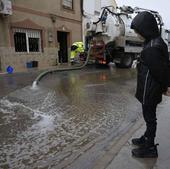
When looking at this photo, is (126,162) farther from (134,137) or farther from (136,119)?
(136,119)

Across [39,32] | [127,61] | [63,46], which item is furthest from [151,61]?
[63,46]

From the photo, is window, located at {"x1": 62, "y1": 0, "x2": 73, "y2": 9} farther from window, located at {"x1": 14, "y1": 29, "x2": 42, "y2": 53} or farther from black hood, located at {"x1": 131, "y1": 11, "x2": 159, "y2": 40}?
black hood, located at {"x1": 131, "y1": 11, "x2": 159, "y2": 40}

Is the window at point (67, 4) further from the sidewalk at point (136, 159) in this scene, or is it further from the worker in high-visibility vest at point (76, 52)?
the sidewalk at point (136, 159)

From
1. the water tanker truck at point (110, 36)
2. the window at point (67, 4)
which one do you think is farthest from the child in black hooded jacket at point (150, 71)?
the window at point (67, 4)

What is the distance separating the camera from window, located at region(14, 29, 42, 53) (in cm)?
1594

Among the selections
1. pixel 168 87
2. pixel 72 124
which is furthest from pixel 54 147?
pixel 168 87

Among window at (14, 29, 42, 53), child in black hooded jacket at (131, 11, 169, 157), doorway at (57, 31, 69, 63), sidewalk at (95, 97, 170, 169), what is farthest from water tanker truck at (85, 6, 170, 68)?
child in black hooded jacket at (131, 11, 169, 157)

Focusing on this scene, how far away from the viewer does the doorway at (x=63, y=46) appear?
2059 cm

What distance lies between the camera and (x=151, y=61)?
3336mm

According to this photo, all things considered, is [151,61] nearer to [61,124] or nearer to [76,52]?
[61,124]

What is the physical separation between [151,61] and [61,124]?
246 centimetres

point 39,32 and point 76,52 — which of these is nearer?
point 39,32

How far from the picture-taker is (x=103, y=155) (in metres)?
3.72

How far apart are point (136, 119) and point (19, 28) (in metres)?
12.0
